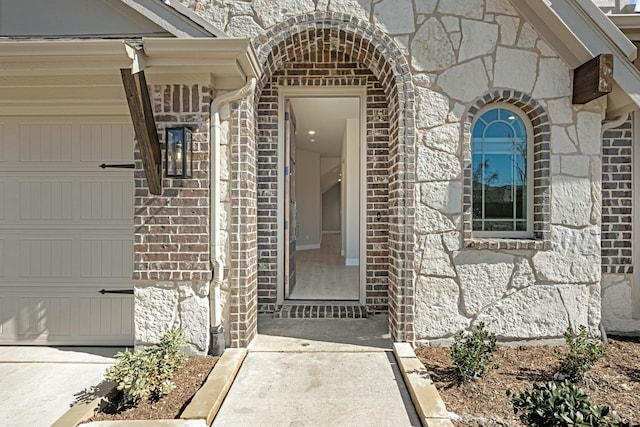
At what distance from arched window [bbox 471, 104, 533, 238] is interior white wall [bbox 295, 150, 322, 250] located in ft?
27.2

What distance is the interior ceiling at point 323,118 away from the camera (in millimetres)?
6238

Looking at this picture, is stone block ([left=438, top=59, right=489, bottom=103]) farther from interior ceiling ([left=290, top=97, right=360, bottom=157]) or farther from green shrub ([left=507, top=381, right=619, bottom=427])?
green shrub ([left=507, top=381, right=619, bottom=427])

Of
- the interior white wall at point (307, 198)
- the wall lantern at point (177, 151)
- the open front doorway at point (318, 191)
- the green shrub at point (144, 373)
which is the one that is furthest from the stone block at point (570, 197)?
the interior white wall at point (307, 198)

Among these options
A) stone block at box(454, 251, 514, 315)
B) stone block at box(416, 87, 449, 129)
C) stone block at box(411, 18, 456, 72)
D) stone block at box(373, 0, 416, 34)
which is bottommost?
stone block at box(454, 251, 514, 315)

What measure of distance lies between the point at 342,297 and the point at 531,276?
2344 mm

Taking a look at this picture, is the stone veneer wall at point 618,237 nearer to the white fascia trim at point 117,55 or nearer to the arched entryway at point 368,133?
the arched entryway at point 368,133

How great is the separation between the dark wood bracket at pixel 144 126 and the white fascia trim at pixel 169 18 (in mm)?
444

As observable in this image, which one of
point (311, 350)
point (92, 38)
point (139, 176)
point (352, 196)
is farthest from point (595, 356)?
point (352, 196)

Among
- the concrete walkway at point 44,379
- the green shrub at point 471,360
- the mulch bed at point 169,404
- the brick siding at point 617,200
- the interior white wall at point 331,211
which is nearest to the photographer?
the mulch bed at point 169,404

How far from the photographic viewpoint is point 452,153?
3.35 meters

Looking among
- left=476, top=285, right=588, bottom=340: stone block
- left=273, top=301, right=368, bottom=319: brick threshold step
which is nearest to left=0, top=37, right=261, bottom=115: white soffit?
left=273, top=301, right=368, bottom=319: brick threshold step

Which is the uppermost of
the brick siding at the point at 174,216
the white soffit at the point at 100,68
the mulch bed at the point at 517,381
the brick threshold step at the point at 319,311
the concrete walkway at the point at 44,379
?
the white soffit at the point at 100,68

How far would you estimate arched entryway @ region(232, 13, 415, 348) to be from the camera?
3373mm

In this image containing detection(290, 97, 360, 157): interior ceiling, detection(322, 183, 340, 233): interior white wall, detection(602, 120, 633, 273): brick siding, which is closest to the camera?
detection(602, 120, 633, 273): brick siding
